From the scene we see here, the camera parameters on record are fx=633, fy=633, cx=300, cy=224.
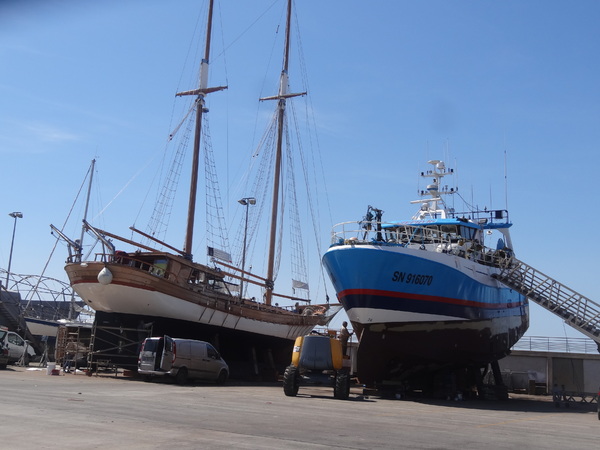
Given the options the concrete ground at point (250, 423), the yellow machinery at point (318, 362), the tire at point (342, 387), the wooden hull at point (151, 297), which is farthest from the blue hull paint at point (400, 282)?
the wooden hull at point (151, 297)

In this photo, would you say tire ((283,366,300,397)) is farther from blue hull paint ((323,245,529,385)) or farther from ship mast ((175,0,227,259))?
ship mast ((175,0,227,259))

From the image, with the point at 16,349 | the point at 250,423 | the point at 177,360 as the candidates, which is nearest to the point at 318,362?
the point at 177,360

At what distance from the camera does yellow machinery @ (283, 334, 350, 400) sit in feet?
68.3

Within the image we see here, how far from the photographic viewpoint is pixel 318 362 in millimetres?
21062

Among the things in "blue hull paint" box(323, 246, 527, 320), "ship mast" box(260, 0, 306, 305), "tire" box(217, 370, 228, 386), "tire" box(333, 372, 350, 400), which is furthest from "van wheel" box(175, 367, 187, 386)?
"ship mast" box(260, 0, 306, 305)

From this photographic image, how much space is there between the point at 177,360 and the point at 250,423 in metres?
11.7

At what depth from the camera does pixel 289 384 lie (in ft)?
67.7

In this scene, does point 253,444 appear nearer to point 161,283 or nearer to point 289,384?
point 289,384

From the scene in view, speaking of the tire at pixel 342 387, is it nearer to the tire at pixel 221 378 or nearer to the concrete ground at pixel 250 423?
the concrete ground at pixel 250 423

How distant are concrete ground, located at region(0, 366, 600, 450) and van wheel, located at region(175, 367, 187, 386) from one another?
348 centimetres

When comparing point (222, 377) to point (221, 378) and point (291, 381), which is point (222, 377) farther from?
point (291, 381)

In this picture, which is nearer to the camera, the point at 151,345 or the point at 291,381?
the point at 291,381

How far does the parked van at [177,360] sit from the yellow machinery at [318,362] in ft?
15.5

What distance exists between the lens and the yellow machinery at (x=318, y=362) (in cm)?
2081
